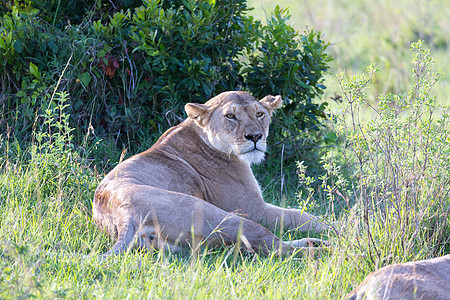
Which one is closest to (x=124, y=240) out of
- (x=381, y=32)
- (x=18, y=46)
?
(x=18, y=46)

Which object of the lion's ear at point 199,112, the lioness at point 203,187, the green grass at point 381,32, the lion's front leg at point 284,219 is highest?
the green grass at point 381,32

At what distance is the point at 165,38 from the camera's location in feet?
20.2

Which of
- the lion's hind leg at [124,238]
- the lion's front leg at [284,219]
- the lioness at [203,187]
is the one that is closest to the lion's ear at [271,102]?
the lioness at [203,187]

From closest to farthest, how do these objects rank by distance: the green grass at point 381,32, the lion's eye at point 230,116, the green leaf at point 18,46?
1. the lion's eye at point 230,116
2. the green leaf at point 18,46
3. the green grass at point 381,32

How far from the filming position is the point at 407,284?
308 centimetres

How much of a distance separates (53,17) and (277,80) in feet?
8.54

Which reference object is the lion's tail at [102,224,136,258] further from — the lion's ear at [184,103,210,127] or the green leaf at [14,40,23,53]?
the green leaf at [14,40,23,53]

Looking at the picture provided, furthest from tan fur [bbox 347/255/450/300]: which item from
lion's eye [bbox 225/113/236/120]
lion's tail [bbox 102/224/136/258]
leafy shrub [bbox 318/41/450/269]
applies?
lion's eye [bbox 225/113/236/120]

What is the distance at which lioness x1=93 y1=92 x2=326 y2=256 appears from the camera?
4.21 metres

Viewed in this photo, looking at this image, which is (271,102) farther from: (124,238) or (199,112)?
(124,238)

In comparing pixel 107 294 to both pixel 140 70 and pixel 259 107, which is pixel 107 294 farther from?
pixel 140 70

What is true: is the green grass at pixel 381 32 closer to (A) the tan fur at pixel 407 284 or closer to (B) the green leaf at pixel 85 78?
(B) the green leaf at pixel 85 78

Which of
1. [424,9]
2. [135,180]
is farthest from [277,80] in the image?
[424,9]

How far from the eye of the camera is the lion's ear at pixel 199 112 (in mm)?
5266
